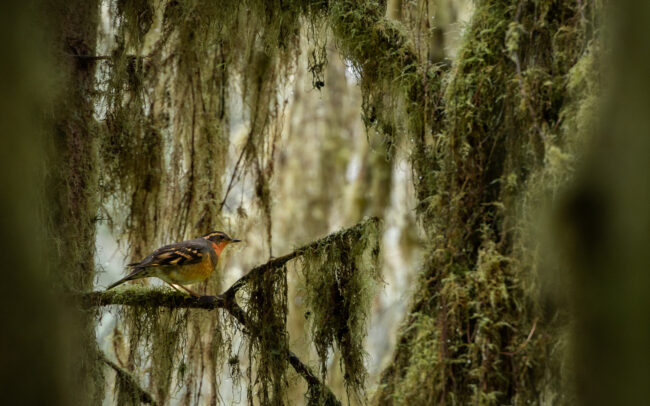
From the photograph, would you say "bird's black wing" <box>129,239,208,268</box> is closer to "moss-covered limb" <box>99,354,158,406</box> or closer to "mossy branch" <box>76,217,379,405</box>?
"mossy branch" <box>76,217,379,405</box>

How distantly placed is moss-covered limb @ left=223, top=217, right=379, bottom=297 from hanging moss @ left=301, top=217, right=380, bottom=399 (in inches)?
0.7

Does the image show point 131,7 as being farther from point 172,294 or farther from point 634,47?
point 634,47

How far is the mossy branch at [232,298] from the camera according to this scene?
2.97 m

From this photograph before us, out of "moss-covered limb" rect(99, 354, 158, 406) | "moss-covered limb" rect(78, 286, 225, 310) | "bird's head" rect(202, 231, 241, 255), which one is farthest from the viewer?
"bird's head" rect(202, 231, 241, 255)

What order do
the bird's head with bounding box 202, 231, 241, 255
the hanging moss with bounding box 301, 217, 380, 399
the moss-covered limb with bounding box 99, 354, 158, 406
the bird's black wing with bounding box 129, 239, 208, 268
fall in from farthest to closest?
1. the bird's head with bounding box 202, 231, 241, 255
2. the bird's black wing with bounding box 129, 239, 208, 268
3. the moss-covered limb with bounding box 99, 354, 158, 406
4. the hanging moss with bounding box 301, 217, 380, 399

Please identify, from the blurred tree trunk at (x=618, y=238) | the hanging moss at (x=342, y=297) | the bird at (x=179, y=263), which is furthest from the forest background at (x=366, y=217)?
the blurred tree trunk at (x=618, y=238)

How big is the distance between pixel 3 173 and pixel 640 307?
1.84 feet

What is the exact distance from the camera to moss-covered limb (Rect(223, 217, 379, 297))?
9.76 feet

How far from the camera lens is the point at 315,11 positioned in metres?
3.54

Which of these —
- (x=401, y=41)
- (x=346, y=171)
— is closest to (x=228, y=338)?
(x=401, y=41)

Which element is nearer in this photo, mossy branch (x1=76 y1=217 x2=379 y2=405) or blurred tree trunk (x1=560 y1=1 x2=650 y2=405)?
blurred tree trunk (x1=560 y1=1 x2=650 y2=405)

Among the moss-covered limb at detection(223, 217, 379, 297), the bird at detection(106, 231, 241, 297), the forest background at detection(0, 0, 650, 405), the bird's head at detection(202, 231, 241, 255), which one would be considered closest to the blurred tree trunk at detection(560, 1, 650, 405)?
the forest background at detection(0, 0, 650, 405)

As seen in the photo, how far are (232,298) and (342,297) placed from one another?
52 cm

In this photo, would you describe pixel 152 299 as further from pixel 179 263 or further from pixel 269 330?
pixel 269 330
